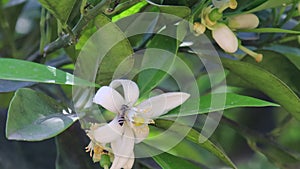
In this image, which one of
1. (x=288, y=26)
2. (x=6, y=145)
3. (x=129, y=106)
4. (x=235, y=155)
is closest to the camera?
(x=129, y=106)

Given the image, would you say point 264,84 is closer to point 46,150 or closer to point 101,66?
point 101,66

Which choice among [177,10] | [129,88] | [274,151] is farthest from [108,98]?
[274,151]

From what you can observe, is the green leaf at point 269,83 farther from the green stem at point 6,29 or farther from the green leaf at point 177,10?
the green stem at point 6,29

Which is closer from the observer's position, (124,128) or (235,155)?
(124,128)

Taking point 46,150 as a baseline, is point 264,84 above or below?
above

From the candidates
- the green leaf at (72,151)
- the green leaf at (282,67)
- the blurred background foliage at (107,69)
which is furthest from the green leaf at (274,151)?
the green leaf at (72,151)

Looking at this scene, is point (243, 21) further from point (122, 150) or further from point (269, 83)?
point (122, 150)

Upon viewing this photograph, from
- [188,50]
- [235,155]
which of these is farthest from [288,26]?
[235,155]
